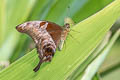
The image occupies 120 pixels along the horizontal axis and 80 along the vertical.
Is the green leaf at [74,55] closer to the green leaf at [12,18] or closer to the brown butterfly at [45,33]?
the brown butterfly at [45,33]

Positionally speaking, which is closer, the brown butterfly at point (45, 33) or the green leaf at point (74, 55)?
the green leaf at point (74, 55)

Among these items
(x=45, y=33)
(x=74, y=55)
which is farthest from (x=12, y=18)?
(x=74, y=55)

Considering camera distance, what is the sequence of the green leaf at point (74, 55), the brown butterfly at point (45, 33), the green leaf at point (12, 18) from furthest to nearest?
the green leaf at point (12, 18) < the brown butterfly at point (45, 33) < the green leaf at point (74, 55)

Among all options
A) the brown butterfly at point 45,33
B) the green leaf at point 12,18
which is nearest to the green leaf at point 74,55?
the brown butterfly at point 45,33

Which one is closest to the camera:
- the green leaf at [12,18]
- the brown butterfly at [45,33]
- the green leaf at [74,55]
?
the green leaf at [74,55]

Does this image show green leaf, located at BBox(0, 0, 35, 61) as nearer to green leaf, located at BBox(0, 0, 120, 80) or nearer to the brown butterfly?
the brown butterfly

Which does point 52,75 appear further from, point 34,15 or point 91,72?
point 34,15

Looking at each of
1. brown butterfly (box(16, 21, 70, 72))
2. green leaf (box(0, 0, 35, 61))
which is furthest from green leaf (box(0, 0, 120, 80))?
green leaf (box(0, 0, 35, 61))
